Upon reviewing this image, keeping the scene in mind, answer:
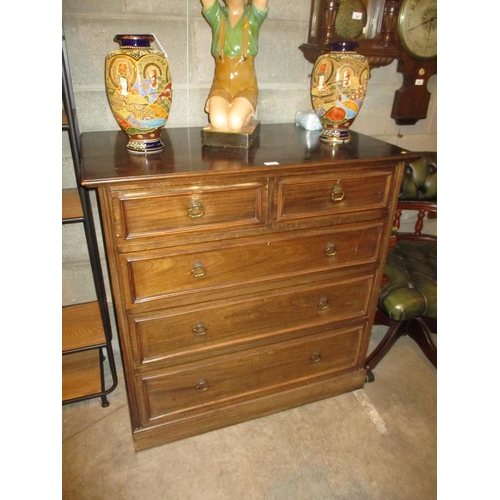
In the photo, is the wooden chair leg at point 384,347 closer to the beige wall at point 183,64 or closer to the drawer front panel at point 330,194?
the drawer front panel at point 330,194

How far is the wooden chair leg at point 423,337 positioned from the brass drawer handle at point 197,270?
1.28 meters

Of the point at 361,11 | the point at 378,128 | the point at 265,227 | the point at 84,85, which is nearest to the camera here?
the point at 265,227

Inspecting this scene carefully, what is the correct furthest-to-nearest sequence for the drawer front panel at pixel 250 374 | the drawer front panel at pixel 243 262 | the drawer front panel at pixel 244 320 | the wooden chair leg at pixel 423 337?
the wooden chair leg at pixel 423 337 → the drawer front panel at pixel 250 374 → the drawer front panel at pixel 244 320 → the drawer front panel at pixel 243 262

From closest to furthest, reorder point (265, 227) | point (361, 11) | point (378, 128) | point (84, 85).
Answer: point (265, 227)
point (84, 85)
point (361, 11)
point (378, 128)

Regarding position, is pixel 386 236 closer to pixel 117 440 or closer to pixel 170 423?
pixel 170 423

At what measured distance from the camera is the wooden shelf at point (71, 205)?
53.3 inches

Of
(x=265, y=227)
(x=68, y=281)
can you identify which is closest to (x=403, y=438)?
(x=265, y=227)

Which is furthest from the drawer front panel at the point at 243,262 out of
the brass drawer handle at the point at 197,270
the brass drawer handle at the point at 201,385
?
the brass drawer handle at the point at 201,385

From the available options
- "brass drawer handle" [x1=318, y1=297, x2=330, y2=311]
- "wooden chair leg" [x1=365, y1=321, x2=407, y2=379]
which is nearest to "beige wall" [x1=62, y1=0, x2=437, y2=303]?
"brass drawer handle" [x1=318, y1=297, x2=330, y2=311]

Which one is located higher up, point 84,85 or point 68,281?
point 84,85

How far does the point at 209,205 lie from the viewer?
121cm

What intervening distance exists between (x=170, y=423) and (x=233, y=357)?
1.27 feet

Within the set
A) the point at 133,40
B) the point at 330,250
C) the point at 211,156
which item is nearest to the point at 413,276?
the point at 330,250

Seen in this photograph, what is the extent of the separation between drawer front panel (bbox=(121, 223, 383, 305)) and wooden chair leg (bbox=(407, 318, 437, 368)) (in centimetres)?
69
